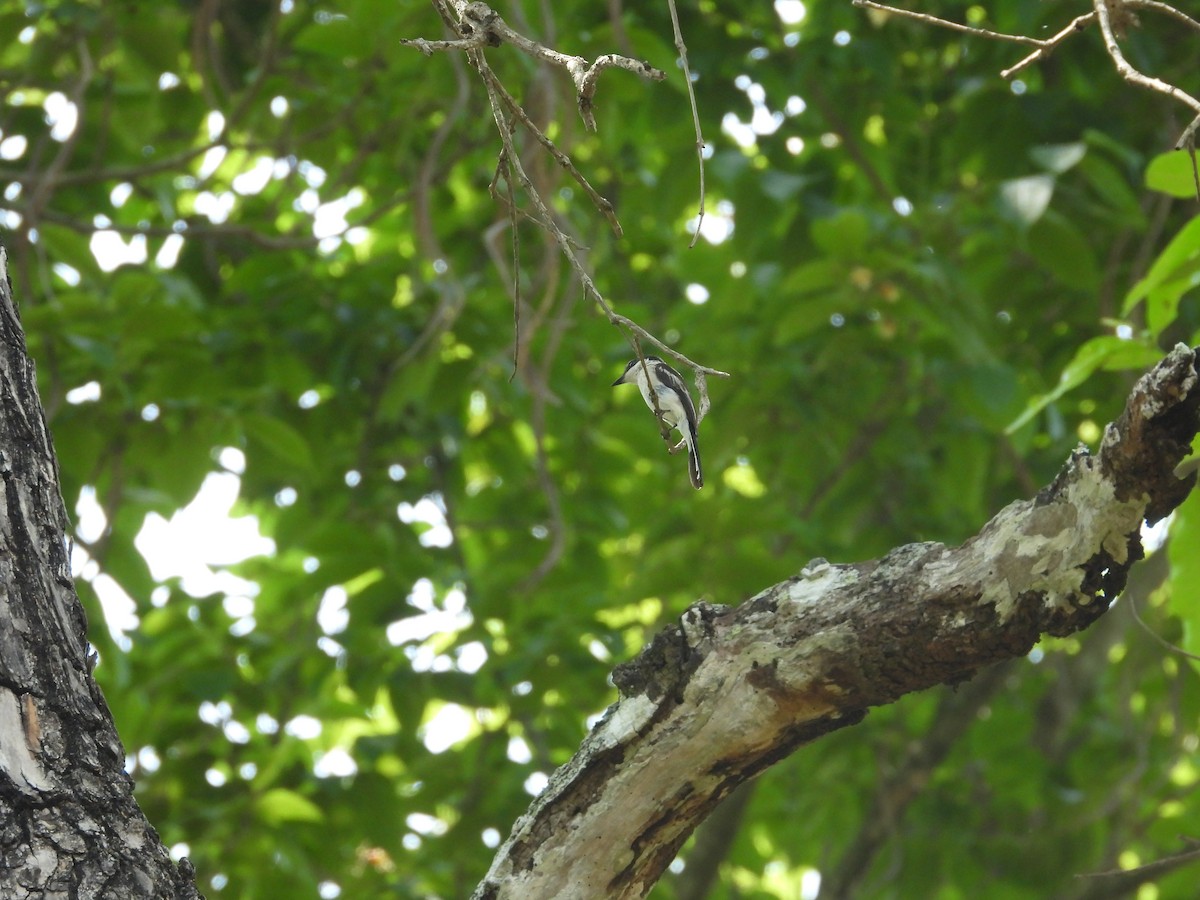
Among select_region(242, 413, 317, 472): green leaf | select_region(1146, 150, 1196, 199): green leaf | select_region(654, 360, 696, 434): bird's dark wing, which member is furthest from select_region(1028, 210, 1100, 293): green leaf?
select_region(242, 413, 317, 472): green leaf

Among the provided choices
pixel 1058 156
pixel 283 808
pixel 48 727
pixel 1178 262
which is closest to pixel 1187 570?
pixel 1178 262

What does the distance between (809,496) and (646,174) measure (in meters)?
1.59

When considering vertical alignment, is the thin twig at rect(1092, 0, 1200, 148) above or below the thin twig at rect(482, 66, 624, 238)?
below

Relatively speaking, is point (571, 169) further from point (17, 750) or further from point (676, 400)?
point (676, 400)

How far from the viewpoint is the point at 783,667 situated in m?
1.66

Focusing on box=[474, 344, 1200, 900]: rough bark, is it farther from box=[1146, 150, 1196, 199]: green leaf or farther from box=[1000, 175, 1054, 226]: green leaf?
box=[1000, 175, 1054, 226]: green leaf

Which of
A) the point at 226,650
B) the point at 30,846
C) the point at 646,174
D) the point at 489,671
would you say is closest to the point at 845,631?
the point at 30,846

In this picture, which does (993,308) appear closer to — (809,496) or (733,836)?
(809,496)

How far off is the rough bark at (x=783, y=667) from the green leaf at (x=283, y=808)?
2.94 metres

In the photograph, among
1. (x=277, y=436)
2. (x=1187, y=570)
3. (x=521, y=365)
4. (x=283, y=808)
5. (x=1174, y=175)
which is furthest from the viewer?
(x=283, y=808)

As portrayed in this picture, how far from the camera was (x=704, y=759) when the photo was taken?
1.68 m

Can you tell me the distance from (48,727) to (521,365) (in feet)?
6.89

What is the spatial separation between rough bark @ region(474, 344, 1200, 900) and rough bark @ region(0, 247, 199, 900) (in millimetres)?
470

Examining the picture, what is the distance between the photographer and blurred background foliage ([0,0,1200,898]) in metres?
4.23
